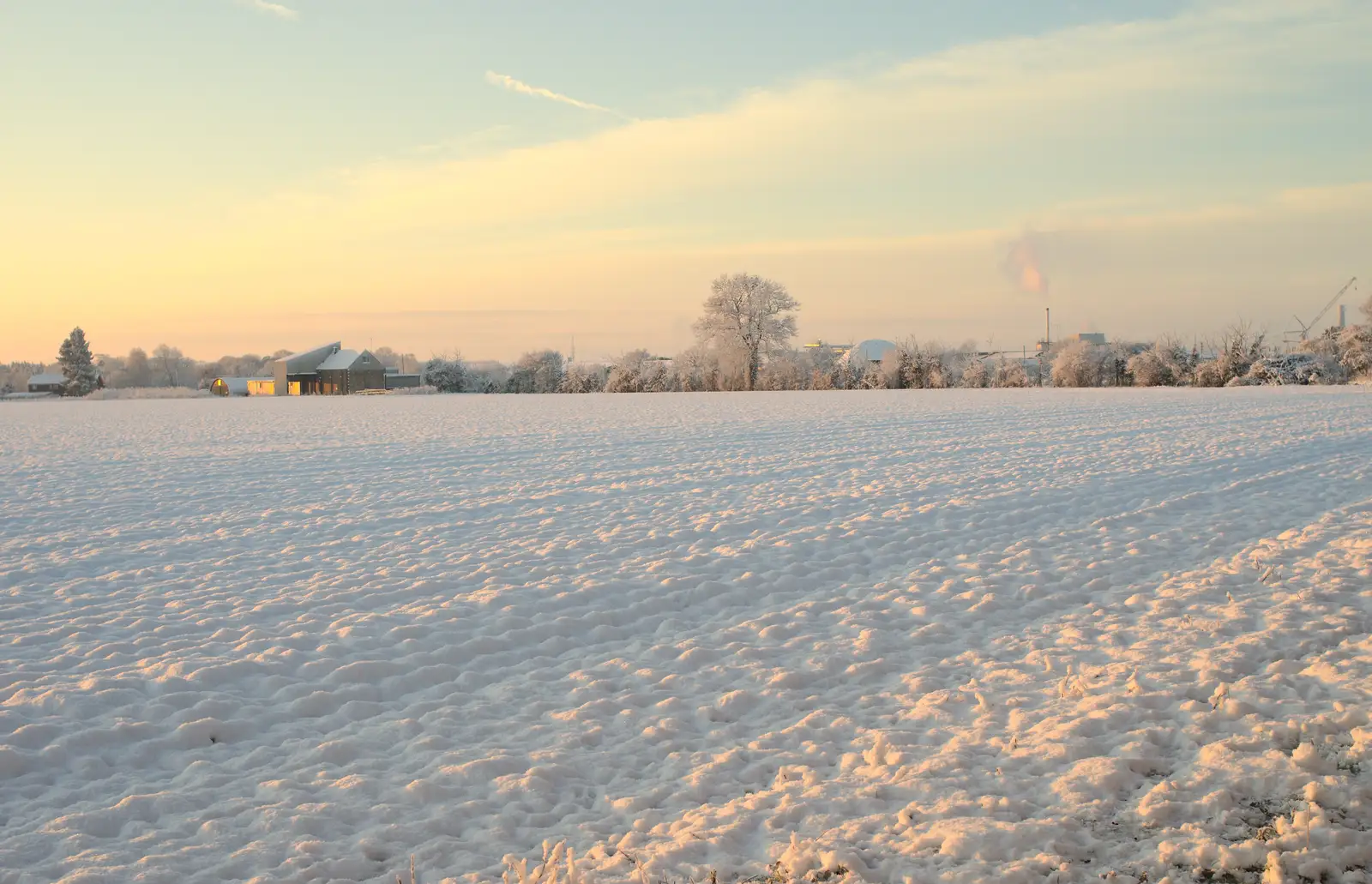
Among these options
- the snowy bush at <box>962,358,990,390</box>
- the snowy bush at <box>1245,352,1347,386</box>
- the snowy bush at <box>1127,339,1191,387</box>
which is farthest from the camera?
the snowy bush at <box>962,358,990,390</box>

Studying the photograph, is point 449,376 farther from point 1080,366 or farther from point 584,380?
point 1080,366

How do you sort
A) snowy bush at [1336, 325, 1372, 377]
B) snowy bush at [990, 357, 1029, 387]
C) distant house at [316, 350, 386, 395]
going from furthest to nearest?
1. distant house at [316, 350, 386, 395]
2. snowy bush at [990, 357, 1029, 387]
3. snowy bush at [1336, 325, 1372, 377]

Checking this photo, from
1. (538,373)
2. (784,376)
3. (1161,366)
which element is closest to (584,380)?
(538,373)

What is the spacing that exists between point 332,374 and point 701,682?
10026 centimetres

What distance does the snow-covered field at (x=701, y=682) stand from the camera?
13.0 feet

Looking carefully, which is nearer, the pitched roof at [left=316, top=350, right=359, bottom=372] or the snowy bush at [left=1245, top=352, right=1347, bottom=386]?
the snowy bush at [left=1245, top=352, right=1347, bottom=386]

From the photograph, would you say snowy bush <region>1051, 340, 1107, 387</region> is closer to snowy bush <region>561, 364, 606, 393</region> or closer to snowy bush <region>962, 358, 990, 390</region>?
snowy bush <region>962, 358, 990, 390</region>

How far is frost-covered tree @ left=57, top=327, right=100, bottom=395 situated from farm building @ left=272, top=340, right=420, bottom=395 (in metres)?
23.7

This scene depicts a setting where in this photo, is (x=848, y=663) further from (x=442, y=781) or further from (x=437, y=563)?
(x=437, y=563)

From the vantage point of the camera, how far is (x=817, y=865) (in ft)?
12.2

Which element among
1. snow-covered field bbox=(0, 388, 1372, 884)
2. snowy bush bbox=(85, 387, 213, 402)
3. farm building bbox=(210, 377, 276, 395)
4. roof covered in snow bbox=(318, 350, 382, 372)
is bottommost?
snow-covered field bbox=(0, 388, 1372, 884)

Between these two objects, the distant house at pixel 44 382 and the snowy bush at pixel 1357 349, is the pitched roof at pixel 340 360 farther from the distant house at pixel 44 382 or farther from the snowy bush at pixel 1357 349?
the snowy bush at pixel 1357 349

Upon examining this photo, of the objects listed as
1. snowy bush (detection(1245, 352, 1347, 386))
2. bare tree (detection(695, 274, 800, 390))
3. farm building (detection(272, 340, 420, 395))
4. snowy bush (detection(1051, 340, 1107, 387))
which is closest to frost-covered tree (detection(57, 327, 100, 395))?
farm building (detection(272, 340, 420, 395))

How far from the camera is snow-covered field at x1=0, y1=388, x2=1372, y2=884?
3.97 meters
